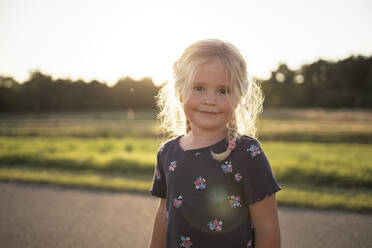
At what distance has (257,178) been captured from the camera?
5.74ft

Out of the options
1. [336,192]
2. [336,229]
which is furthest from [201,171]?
[336,192]

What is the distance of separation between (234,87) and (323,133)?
58.7 feet

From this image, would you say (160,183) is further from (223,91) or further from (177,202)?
(223,91)

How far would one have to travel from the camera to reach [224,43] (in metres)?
1.91

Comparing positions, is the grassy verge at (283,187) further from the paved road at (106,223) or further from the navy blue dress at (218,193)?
the navy blue dress at (218,193)

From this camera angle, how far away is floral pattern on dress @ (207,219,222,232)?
1.86m

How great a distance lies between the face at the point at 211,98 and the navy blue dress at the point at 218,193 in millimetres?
173

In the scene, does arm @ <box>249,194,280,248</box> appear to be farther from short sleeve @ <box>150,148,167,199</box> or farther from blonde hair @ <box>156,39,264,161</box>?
short sleeve @ <box>150,148,167,199</box>

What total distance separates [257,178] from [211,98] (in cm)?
58

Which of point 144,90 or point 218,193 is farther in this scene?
point 144,90

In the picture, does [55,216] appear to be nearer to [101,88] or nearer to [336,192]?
[336,192]

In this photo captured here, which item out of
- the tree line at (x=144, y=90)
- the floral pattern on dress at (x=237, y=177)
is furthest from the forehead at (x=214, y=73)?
the tree line at (x=144, y=90)

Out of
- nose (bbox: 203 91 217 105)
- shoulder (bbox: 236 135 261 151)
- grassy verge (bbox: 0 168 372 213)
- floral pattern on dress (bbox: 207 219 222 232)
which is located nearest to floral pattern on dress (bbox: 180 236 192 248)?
floral pattern on dress (bbox: 207 219 222 232)

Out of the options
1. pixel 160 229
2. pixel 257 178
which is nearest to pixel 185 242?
pixel 160 229
